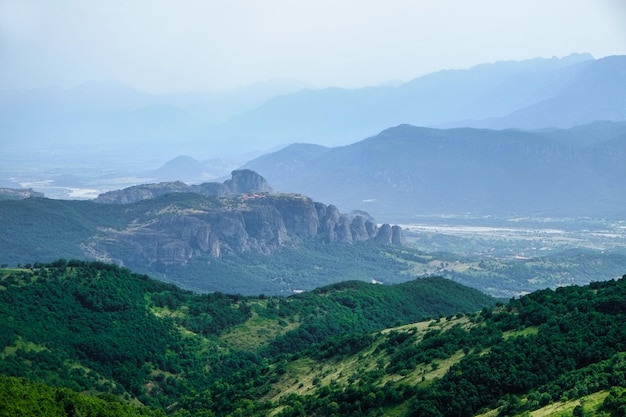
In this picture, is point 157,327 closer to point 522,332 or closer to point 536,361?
point 522,332

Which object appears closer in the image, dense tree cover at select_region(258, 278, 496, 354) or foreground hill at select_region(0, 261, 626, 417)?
foreground hill at select_region(0, 261, 626, 417)

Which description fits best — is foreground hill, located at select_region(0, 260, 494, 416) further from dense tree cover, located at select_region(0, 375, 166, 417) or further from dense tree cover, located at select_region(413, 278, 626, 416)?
dense tree cover, located at select_region(413, 278, 626, 416)

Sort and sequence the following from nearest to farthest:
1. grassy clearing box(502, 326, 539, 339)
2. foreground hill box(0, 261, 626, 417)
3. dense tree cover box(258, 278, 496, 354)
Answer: foreground hill box(0, 261, 626, 417)
grassy clearing box(502, 326, 539, 339)
dense tree cover box(258, 278, 496, 354)

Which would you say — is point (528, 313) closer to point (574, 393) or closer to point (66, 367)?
point (574, 393)

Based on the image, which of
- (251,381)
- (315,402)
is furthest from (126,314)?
(315,402)

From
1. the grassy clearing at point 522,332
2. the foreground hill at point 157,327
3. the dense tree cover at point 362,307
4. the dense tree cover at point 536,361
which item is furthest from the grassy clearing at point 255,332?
the dense tree cover at point 536,361

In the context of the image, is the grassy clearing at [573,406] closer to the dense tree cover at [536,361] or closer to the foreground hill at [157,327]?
the dense tree cover at [536,361]

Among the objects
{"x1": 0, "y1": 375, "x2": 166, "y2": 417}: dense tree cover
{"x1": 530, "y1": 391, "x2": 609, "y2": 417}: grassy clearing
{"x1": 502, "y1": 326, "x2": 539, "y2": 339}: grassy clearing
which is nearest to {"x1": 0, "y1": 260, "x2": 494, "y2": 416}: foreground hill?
{"x1": 0, "y1": 375, "x2": 166, "y2": 417}: dense tree cover

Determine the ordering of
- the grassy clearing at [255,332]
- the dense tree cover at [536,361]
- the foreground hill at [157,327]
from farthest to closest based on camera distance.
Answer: the grassy clearing at [255,332] < the foreground hill at [157,327] < the dense tree cover at [536,361]
